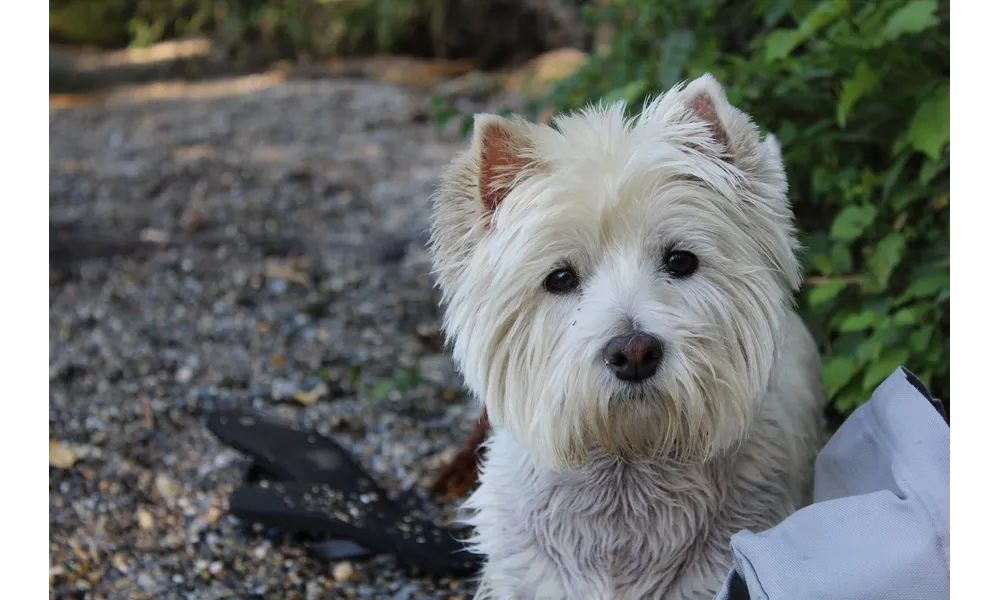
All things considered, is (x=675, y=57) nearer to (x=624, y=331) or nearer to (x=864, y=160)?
(x=864, y=160)

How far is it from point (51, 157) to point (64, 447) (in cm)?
579

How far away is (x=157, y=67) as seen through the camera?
13711mm

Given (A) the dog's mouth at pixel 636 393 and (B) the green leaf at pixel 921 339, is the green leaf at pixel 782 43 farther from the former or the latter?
(A) the dog's mouth at pixel 636 393

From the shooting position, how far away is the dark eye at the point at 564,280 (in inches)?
89.0

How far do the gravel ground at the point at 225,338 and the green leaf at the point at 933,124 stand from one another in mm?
2035

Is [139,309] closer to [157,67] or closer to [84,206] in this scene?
[84,206]

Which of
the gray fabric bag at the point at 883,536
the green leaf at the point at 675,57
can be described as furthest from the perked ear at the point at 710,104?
the green leaf at the point at 675,57

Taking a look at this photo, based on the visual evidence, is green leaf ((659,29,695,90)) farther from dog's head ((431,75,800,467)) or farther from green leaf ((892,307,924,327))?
dog's head ((431,75,800,467))

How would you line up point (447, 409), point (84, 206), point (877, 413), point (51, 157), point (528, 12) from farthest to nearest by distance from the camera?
point (528, 12) → point (51, 157) → point (84, 206) → point (447, 409) → point (877, 413)

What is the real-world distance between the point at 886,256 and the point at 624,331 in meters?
1.73

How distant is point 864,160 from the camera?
12.6ft

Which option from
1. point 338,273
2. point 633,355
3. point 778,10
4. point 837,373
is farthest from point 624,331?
point 338,273

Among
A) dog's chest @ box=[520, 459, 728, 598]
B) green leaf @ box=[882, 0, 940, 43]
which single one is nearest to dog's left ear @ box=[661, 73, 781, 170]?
dog's chest @ box=[520, 459, 728, 598]

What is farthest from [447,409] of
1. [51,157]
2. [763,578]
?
[51,157]
